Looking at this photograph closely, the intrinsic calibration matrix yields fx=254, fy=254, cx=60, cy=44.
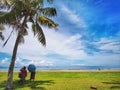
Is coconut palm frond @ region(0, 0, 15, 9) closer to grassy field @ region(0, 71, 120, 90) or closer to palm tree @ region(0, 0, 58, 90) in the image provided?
palm tree @ region(0, 0, 58, 90)

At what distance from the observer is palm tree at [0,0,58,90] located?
850 inches

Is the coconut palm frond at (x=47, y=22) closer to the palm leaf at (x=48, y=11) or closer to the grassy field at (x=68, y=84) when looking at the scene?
the palm leaf at (x=48, y=11)

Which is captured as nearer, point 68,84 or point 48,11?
point 48,11

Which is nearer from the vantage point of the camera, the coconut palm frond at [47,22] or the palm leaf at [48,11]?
the palm leaf at [48,11]

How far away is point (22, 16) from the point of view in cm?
2250

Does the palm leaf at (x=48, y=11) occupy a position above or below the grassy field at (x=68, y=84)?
above

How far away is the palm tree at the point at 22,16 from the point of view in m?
21.6

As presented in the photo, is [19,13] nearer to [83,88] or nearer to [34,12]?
[34,12]

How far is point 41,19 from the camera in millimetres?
23609

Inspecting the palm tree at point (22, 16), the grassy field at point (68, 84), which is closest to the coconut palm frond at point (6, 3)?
the palm tree at point (22, 16)

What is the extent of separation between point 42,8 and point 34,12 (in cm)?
115

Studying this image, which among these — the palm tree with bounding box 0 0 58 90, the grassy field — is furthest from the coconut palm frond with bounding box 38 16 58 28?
the grassy field

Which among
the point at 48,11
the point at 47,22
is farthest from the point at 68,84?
the point at 48,11

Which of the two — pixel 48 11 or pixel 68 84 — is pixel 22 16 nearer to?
pixel 48 11
